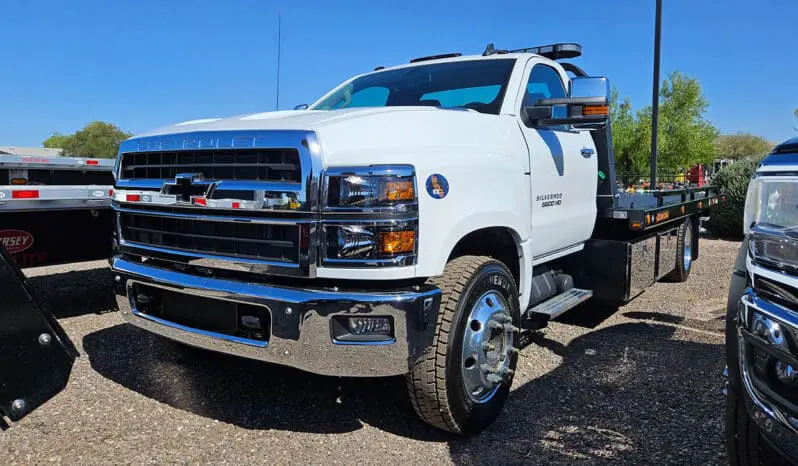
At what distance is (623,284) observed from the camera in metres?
4.76

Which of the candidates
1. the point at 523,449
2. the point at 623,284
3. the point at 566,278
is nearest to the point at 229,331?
the point at 523,449

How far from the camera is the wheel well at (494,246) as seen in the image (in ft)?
10.6

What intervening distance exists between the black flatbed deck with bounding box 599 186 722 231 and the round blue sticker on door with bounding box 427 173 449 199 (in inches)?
103

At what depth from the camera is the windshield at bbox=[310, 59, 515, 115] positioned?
3.93 metres

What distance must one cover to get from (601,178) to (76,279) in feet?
20.3

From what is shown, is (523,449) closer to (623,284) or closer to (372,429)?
(372,429)

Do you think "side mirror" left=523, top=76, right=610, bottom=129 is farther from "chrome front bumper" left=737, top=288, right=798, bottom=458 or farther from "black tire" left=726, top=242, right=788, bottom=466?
"chrome front bumper" left=737, top=288, right=798, bottom=458

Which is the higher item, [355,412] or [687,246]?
[687,246]

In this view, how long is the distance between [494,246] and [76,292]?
508cm

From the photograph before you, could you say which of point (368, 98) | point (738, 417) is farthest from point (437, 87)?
point (738, 417)

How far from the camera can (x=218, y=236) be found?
2.86 meters

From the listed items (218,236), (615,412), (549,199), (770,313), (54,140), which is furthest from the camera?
(54,140)

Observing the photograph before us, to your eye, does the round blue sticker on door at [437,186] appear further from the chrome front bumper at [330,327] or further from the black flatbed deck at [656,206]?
the black flatbed deck at [656,206]

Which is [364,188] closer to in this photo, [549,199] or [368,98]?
[549,199]
